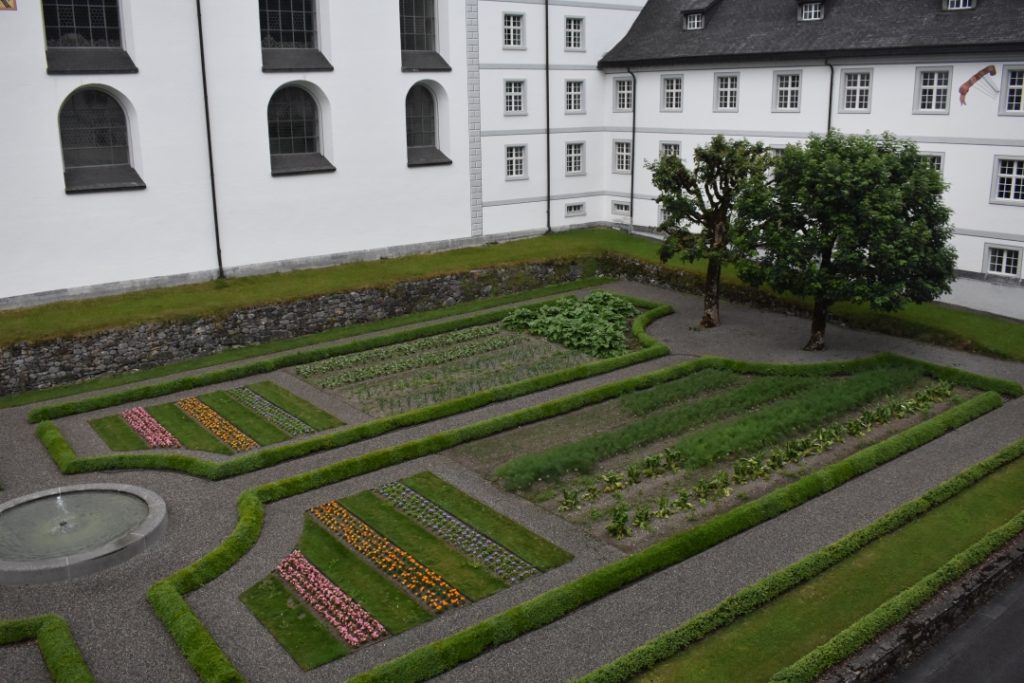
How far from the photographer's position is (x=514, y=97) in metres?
43.7

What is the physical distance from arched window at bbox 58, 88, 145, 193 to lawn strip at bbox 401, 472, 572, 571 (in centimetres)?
1882

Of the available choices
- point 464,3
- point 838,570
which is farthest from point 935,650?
point 464,3

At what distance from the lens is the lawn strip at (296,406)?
82.6 feet

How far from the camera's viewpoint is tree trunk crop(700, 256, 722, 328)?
107ft

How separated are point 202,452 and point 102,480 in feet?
7.91

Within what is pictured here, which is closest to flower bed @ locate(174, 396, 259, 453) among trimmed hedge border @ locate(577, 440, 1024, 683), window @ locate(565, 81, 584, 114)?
trimmed hedge border @ locate(577, 440, 1024, 683)

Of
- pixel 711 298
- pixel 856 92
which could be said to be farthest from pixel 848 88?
pixel 711 298

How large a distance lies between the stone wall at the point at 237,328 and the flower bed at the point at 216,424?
3.67m

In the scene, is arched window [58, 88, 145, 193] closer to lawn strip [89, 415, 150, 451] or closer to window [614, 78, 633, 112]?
lawn strip [89, 415, 150, 451]

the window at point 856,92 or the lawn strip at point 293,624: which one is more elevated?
the window at point 856,92

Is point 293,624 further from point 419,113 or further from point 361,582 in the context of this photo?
point 419,113

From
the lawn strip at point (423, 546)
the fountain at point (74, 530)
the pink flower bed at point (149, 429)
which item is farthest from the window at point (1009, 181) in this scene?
the fountain at point (74, 530)

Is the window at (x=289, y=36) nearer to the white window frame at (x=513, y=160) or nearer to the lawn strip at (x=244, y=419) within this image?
the white window frame at (x=513, y=160)

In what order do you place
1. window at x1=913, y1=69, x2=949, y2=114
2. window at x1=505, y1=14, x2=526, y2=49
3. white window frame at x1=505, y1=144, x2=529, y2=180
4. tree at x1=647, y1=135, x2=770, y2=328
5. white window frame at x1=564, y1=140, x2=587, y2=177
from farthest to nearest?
1. white window frame at x1=564, y1=140, x2=587, y2=177
2. white window frame at x1=505, y1=144, x2=529, y2=180
3. window at x1=505, y1=14, x2=526, y2=49
4. window at x1=913, y1=69, x2=949, y2=114
5. tree at x1=647, y1=135, x2=770, y2=328
